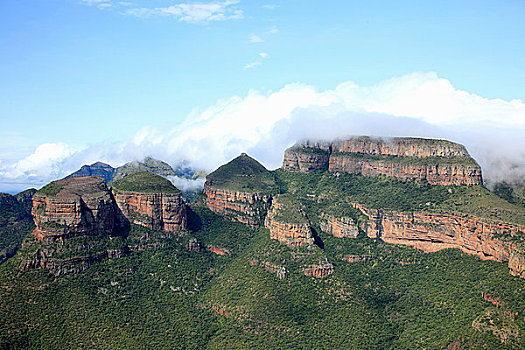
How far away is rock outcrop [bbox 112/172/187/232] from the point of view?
431 ft

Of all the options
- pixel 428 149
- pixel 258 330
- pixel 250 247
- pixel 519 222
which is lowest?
pixel 258 330

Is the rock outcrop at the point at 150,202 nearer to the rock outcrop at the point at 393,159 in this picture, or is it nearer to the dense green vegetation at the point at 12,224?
the dense green vegetation at the point at 12,224

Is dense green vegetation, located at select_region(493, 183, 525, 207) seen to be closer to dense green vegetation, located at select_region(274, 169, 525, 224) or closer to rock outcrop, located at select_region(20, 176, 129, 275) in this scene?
dense green vegetation, located at select_region(274, 169, 525, 224)

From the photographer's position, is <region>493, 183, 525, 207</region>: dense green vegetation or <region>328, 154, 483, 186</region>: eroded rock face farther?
<region>493, 183, 525, 207</region>: dense green vegetation

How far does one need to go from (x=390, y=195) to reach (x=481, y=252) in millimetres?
35303

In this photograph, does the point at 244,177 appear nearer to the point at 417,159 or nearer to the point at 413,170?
the point at 413,170

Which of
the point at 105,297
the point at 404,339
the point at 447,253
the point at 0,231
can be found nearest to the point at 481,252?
the point at 447,253

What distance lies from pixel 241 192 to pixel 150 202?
29068 mm

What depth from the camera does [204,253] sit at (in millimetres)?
138750

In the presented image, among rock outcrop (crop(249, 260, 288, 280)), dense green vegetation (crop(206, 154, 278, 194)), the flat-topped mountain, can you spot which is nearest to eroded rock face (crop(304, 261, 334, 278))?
the flat-topped mountain

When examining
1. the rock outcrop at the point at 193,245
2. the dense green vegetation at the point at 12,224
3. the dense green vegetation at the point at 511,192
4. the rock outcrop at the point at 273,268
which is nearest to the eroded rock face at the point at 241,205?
the rock outcrop at the point at 193,245

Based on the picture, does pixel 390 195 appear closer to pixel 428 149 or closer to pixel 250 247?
pixel 428 149

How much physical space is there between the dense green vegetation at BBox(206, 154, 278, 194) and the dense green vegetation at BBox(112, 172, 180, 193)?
24117mm

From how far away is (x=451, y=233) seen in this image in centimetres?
12000
